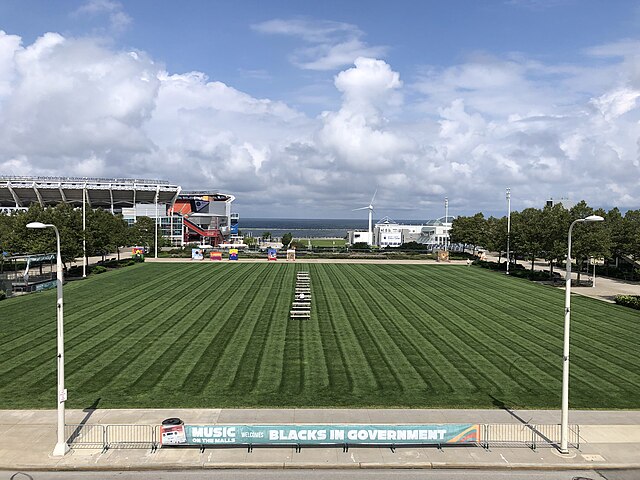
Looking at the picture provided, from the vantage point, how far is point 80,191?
145m

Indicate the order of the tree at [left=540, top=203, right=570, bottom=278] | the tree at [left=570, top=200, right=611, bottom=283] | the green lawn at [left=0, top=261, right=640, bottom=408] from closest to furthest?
1. the green lawn at [left=0, top=261, right=640, bottom=408]
2. the tree at [left=570, top=200, right=611, bottom=283]
3. the tree at [left=540, top=203, right=570, bottom=278]

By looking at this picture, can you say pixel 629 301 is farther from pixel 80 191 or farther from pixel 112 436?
pixel 80 191

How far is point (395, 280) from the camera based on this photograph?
2625 inches

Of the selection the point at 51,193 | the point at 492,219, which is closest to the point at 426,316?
the point at 492,219

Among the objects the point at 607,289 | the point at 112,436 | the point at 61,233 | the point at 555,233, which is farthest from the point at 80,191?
the point at 112,436

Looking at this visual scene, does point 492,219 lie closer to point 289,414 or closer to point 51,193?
point 289,414

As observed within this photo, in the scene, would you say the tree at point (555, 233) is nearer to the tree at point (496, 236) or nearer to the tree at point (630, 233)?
the tree at point (630, 233)

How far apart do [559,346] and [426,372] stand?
37.1 feet

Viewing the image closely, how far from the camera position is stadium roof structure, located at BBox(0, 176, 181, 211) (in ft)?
460

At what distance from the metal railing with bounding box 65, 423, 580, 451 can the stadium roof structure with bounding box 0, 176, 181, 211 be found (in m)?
129

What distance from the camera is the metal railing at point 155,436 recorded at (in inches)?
775

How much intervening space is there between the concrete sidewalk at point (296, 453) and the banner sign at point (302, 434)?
39cm

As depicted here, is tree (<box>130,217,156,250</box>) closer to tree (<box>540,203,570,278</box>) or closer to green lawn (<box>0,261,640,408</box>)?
green lawn (<box>0,261,640,408</box>)

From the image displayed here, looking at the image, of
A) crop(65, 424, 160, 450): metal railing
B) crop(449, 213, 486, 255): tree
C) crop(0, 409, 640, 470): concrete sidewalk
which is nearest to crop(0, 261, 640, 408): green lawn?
crop(0, 409, 640, 470): concrete sidewalk
